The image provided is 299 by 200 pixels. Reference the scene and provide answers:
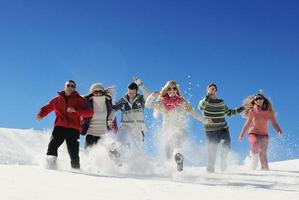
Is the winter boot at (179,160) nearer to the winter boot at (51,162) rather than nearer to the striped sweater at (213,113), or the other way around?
the winter boot at (51,162)

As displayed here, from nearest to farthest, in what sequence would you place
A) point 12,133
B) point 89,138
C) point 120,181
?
point 120,181, point 89,138, point 12,133

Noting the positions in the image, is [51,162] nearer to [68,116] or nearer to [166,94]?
[68,116]

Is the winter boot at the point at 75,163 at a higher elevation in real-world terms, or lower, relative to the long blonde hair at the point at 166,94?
lower

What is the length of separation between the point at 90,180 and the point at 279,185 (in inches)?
129

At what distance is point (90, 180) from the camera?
8.09 meters

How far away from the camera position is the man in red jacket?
34.7 feet

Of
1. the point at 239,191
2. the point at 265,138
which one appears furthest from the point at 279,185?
the point at 265,138

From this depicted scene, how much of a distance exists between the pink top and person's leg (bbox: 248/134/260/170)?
0.16m

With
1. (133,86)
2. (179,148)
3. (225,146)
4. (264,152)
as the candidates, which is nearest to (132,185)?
(179,148)

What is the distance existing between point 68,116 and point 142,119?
239 centimetres

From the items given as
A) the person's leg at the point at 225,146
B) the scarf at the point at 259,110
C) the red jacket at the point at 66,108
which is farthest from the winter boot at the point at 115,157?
the scarf at the point at 259,110

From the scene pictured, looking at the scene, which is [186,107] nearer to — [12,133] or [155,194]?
[155,194]

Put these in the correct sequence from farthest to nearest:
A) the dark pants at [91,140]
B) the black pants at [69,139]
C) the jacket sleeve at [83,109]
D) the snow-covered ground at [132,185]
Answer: the dark pants at [91,140] → the jacket sleeve at [83,109] → the black pants at [69,139] → the snow-covered ground at [132,185]

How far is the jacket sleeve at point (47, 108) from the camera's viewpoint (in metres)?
10.7
